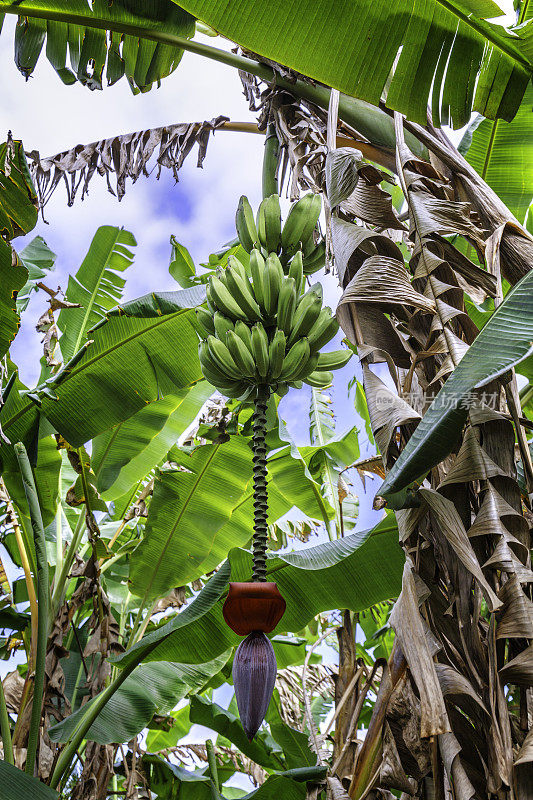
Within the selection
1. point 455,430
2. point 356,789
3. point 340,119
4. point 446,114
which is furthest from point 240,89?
point 356,789

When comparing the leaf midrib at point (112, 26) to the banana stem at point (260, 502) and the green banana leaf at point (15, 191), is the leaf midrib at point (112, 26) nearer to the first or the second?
the green banana leaf at point (15, 191)

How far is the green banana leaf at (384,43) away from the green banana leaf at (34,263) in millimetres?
1223

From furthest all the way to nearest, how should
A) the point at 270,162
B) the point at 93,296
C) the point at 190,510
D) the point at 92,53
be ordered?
the point at 93,296
the point at 190,510
the point at 92,53
the point at 270,162

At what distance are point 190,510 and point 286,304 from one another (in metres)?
1.08

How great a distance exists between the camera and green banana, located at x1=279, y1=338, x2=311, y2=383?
3.84 ft

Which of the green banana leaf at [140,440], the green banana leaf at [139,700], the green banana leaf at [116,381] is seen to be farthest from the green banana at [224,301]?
the green banana leaf at [139,700]

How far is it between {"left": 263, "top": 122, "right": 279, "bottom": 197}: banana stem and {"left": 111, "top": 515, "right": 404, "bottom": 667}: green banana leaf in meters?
0.78

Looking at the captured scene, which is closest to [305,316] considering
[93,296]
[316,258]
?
[316,258]

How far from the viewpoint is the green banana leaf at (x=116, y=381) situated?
1998 millimetres

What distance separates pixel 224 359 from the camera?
3.88ft

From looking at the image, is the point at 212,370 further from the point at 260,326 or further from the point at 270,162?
the point at 270,162

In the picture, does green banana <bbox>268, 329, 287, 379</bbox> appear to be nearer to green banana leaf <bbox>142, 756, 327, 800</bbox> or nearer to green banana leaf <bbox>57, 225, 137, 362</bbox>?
green banana leaf <bbox>142, 756, 327, 800</bbox>

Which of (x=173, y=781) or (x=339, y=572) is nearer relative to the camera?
(x=339, y=572)

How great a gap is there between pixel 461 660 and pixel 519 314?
0.52m
